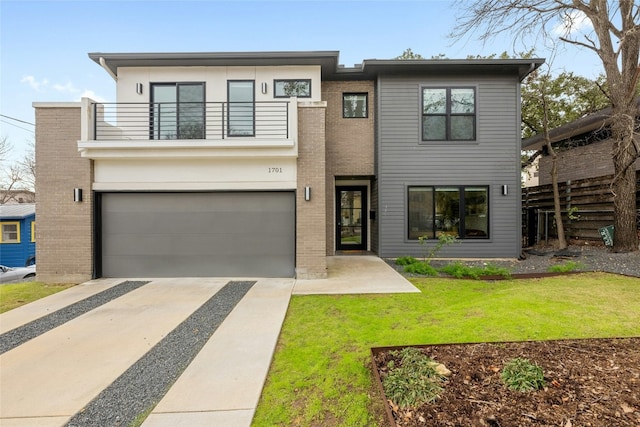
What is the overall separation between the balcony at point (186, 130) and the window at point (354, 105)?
2.36m

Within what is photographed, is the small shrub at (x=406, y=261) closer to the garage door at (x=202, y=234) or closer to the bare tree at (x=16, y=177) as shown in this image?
the garage door at (x=202, y=234)

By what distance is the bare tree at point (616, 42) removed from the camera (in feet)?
28.1

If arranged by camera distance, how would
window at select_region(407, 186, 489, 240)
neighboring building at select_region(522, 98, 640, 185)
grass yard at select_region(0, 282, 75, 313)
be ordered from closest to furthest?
grass yard at select_region(0, 282, 75, 313)
window at select_region(407, 186, 489, 240)
neighboring building at select_region(522, 98, 640, 185)

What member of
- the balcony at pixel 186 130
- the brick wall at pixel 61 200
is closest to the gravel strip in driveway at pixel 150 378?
the balcony at pixel 186 130

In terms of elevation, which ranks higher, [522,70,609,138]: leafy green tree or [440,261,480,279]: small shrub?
[522,70,609,138]: leafy green tree

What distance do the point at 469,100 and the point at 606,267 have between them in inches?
232

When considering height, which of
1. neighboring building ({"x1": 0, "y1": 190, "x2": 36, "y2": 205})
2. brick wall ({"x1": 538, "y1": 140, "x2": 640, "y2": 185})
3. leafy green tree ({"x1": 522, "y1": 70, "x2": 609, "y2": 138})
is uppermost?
leafy green tree ({"x1": 522, "y1": 70, "x2": 609, "y2": 138})

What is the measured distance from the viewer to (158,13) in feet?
34.4

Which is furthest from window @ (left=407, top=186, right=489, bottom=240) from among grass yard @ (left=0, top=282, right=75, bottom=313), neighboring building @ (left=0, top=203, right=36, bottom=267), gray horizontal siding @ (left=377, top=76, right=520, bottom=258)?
neighboring building @ (left=0, top=203, right=36, bottom=267)

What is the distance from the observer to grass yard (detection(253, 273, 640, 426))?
8.55 ft

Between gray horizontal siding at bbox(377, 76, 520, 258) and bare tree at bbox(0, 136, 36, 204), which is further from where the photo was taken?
bare tree at bbox(0, 136, 36, 204)

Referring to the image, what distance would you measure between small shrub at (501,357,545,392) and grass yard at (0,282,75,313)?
755cm

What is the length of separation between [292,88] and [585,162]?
40.0 feet

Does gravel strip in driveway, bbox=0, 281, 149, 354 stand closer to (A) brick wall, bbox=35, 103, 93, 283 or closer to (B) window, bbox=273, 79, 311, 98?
(A) brick wall, bbox=35, 103, 93, 283
